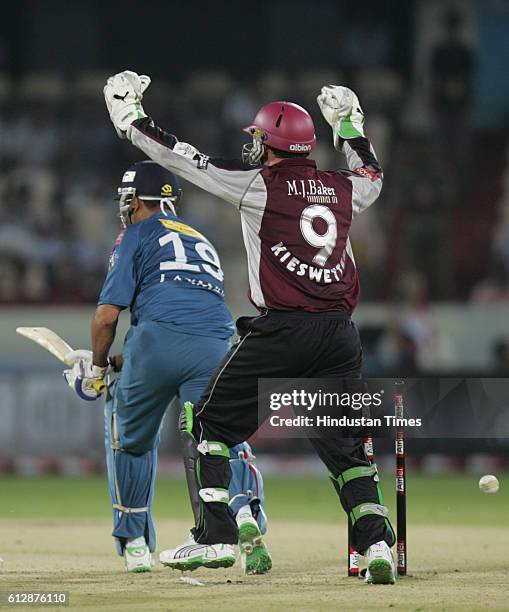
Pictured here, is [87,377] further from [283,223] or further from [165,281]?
[283,223]

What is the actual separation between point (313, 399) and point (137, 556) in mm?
1475

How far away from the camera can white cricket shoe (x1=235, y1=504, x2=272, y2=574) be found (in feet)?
22.3

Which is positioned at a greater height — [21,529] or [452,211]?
[452,211]

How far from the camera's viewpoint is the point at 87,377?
723 centimetres

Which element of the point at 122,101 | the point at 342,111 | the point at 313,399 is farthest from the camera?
the point at 342,111

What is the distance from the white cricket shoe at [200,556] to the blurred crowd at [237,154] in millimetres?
10651

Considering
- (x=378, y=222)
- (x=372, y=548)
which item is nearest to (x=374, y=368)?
(x=378, y=222)

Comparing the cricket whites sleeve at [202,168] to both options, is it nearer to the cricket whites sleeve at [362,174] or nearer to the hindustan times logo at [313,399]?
the cricket whites sleeve at [362,174]

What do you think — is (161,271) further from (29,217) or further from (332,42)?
(332,42)

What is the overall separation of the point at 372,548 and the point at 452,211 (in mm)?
12662

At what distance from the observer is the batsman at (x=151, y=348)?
693 centimetres

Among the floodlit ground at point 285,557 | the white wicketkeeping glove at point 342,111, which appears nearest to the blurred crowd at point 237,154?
the floodlit ground at point 285,557

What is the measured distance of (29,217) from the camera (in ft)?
57.5

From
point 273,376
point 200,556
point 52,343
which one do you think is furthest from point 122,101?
point 200,556
